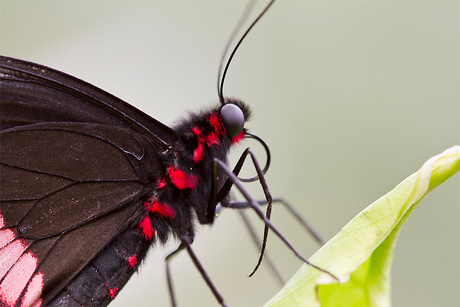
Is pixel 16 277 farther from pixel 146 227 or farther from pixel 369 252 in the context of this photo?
pixel 369 252

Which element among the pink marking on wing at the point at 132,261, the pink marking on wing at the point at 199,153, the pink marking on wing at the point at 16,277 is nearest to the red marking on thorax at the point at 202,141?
the pink marking on wing at the point at 199,153

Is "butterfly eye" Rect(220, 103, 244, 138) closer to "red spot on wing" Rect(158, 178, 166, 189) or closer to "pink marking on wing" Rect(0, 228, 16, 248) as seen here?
"red spot on wing" Rect(158, 178, 166, 189)

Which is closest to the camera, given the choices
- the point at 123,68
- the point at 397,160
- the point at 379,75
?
the point at 397,160

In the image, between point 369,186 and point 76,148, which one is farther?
point 369,186

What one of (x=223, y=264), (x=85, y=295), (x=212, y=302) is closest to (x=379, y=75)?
(x=223, y=264)

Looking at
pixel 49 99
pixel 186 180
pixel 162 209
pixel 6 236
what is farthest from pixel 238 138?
pixel 6 236

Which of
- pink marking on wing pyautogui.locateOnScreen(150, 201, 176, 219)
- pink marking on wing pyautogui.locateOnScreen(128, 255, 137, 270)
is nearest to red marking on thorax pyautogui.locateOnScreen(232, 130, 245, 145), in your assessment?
pink marking on wing pyautogui.locateOnScreen(150, 201, 176, 219)

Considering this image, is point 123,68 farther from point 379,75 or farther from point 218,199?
point 218,199
